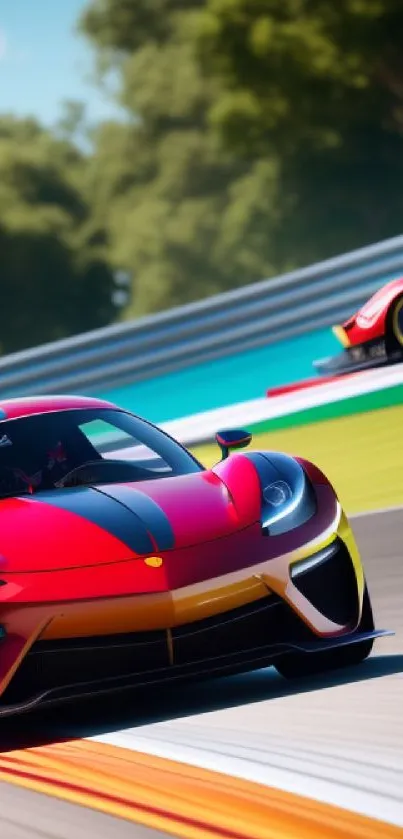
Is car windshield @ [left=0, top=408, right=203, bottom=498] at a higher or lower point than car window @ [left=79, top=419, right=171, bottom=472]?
lower

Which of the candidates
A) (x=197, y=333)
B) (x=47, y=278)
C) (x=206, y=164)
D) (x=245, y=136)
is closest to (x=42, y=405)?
(x=197, y=333)

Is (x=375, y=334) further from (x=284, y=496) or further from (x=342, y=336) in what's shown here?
(x=284, y=496)

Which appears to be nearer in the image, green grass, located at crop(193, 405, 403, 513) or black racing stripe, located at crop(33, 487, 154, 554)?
black racing stripe, located at crop(33, 487, 154, 554)

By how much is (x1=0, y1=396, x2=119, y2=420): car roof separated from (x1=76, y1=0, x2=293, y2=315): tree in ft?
122

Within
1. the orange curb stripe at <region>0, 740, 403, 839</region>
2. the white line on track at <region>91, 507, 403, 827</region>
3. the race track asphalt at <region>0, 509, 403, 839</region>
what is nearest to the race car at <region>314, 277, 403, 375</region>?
the race track asphalt at <region>0, 509, 403, 839</region>

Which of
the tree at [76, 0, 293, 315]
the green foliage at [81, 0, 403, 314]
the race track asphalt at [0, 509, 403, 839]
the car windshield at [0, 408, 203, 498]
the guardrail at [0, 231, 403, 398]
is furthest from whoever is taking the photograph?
the tree at [76, 0, 293, 315]

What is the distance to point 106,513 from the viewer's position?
6.16 metres

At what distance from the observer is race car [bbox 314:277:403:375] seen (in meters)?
13.2

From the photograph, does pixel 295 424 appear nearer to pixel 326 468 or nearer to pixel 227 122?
pixel 326 468

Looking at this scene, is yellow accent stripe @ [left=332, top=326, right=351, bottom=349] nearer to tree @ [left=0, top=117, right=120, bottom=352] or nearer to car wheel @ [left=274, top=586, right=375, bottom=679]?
car wheel @ [left=274, top=586, right=375, bottom=679]

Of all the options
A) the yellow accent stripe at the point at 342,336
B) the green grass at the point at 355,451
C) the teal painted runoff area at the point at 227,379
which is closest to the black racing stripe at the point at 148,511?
the green grass at the point at 355,451

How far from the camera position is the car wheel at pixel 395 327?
13211mm

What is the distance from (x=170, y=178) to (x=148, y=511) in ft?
153

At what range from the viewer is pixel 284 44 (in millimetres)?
39031
